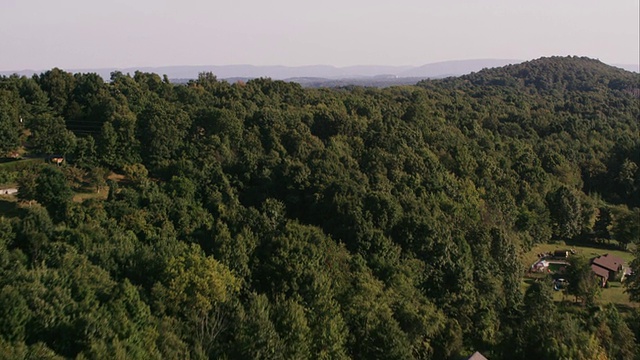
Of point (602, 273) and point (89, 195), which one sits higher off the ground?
point (89, 195)

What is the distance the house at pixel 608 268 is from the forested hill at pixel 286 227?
3.84 metres

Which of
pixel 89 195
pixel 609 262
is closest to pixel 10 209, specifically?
pixel 89 195

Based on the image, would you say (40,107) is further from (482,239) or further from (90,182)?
(482,239)

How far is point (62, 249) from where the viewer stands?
17.5 meters

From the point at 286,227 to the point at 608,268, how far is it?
68.7 feet

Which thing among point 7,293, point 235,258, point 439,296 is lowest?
point 439,296

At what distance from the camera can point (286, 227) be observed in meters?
20.9

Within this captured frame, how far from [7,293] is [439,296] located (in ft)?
52.8

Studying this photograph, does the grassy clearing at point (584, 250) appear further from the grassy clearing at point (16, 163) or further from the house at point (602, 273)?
the grassy clearing at point (16, 163)

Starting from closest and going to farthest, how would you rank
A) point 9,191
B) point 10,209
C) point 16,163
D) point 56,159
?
1. point 10,209
2. point 9,191
3. point 16,163
4. point 56,159

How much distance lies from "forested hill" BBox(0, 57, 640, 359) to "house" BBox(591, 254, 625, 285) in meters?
3.84

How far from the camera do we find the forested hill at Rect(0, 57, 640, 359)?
1483cm

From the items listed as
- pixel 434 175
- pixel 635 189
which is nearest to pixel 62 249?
pixel 434 175

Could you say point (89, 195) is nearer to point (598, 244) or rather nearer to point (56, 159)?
point (56, 159)
